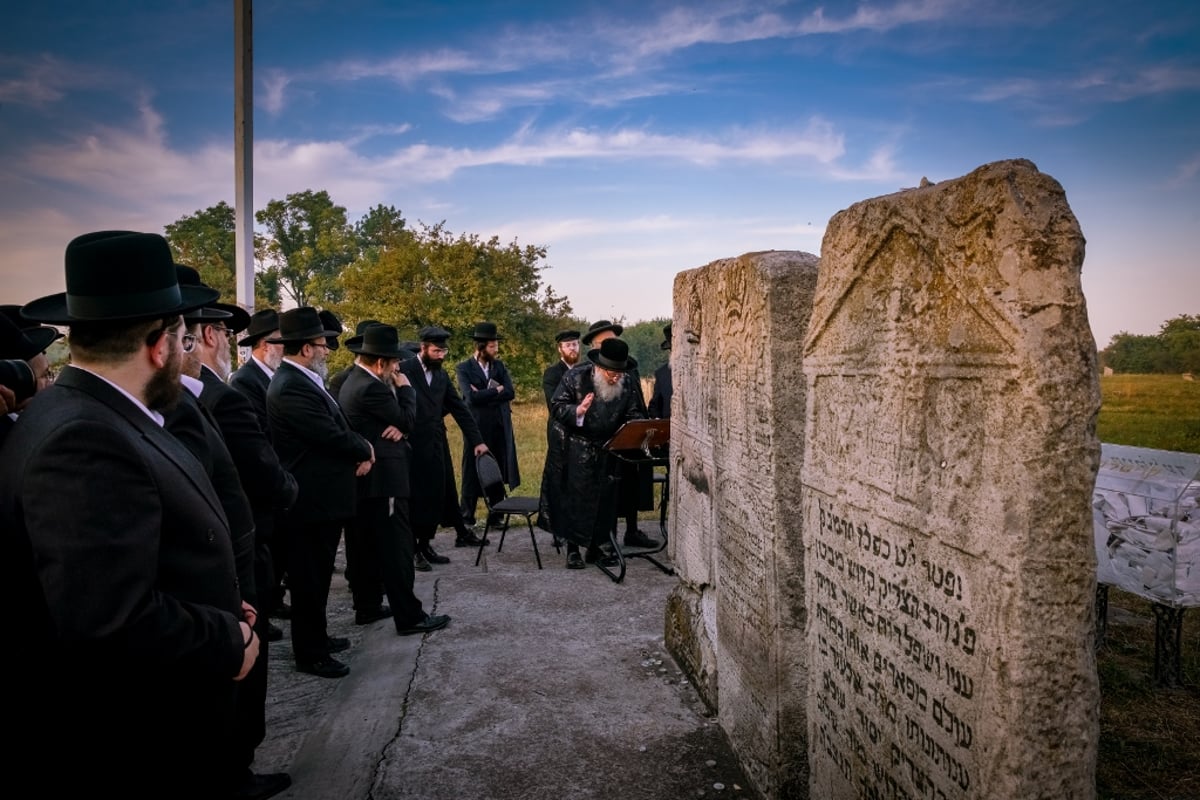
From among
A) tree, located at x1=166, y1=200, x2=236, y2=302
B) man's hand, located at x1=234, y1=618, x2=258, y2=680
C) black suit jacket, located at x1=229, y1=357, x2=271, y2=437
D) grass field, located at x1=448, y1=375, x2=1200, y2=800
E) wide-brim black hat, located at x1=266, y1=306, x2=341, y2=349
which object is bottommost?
grass field, located at x1=448, y1=375, x2=1200, y2=800

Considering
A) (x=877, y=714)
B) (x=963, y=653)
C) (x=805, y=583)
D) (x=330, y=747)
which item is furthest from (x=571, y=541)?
(x=963, y=653)

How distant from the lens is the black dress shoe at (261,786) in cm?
334

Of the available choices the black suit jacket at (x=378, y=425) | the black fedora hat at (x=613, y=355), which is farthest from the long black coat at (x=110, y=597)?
the black fedora hat at (x=613, y=355)

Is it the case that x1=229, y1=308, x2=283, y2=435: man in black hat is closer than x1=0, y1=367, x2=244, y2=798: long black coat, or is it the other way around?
x1=0, y1=367, x2=244, y2=798: long black coat

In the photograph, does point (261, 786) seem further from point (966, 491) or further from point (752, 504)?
point (966, 491)

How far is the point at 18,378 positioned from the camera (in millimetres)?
2838

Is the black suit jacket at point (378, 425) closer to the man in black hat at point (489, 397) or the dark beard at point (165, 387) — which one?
the dark beard at point (165, 387)

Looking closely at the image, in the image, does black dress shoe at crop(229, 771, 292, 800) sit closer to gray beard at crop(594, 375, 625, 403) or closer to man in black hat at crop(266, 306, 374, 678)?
man in black hat at crop(266, 306, 374, 678)

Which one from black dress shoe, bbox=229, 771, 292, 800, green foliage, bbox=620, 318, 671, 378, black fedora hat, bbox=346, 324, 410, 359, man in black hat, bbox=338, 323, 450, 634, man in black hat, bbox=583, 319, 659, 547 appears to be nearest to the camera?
black dress shoe, bbox=229, 771, 292, 800

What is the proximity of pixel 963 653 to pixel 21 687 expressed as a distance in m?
2.44

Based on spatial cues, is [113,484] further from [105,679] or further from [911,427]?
[911,427]

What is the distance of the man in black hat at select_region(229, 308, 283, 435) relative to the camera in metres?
5.00

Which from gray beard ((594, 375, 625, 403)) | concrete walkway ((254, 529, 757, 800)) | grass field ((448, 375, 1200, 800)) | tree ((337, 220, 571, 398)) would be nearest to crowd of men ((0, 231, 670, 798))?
concrete walkway ((254, 529, 757, 800))

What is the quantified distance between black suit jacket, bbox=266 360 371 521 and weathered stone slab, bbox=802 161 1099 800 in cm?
311
